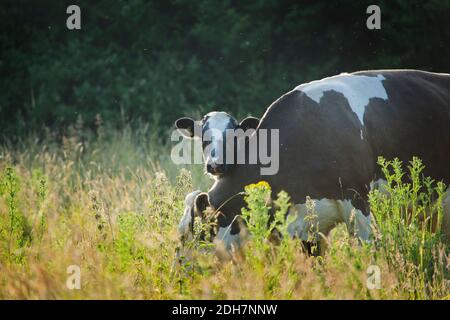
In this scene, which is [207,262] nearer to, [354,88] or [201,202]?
[201,202]

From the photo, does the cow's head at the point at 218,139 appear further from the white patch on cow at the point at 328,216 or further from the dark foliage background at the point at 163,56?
the dark foliage background at the point at 163,56

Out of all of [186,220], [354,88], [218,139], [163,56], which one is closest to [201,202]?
[186,220]

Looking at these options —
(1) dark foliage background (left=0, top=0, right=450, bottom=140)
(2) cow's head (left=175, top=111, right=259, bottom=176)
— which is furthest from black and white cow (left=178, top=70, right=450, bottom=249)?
(1) dark foliage background (left=0, top=0, right=450, bottom=140)

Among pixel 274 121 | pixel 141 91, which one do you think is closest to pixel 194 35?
pixel 141 91

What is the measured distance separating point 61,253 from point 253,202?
128 cm

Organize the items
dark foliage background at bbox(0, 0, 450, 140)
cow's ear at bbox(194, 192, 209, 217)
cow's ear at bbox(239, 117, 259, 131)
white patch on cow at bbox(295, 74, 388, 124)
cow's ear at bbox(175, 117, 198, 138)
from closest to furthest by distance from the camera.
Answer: cow's ear at bbox(194, 192, 209, 217)
cow's ear at bbox(239, 117, 259, 131)
white patch on cow at bbox(295, 74, 388, 124)
cow's ear at bbox(175, 117, 198, 138)
dark foliage background at bbox(0, 0, 450, 140)

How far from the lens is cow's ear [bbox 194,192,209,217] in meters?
4.82

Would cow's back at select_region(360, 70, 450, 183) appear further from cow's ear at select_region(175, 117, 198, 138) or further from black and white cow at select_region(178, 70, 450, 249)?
cow's ear at select_region(175, 117, 198, 138)

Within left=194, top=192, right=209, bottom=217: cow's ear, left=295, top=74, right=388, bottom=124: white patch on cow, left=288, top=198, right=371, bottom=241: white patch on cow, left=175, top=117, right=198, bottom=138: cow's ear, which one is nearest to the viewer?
left=194, top=192, right=209, bottom=217: cow's ear

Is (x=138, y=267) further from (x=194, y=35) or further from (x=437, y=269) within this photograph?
(x=194, y=35)

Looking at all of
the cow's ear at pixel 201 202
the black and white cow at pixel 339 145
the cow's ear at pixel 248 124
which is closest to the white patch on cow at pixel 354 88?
the black and white cow at pixel 339 145

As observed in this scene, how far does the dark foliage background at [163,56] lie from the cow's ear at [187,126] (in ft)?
18.6

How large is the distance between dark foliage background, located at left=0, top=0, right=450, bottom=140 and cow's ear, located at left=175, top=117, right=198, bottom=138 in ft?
18.6
